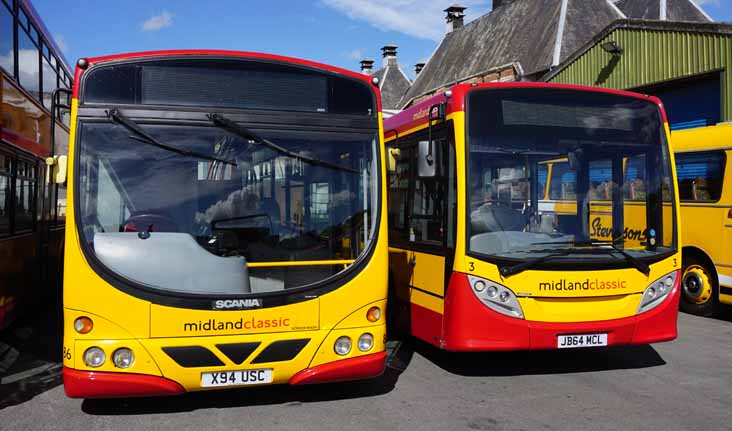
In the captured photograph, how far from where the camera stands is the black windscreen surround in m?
5.26

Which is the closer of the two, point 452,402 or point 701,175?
point 452,402

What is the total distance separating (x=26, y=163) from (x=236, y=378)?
5202 millimetres

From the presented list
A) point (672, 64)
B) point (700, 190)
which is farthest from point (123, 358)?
point (672, 64)

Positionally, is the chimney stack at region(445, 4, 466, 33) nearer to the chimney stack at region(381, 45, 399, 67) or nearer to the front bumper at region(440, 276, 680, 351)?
the chimney stack at region(381, 45, 399, 67)

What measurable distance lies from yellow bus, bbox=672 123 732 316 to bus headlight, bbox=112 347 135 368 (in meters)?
8.34

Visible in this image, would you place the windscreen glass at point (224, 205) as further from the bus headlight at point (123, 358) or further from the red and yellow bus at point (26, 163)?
the red and yellow bus at point (26, 163)

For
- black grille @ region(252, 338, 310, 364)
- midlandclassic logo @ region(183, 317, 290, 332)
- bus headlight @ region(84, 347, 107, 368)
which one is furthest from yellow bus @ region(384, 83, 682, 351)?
bus headlight @ region(84, 347, 107, 368)

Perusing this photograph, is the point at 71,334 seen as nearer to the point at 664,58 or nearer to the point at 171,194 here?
the point at 171,194

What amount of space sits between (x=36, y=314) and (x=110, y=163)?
21.4 feet

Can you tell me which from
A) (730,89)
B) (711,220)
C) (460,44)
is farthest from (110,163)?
(460,44)

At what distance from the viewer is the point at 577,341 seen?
6.45m

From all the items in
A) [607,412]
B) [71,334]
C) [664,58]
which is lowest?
[607,412]

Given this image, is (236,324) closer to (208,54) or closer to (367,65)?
(208,54)

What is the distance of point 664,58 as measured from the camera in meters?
18.3
